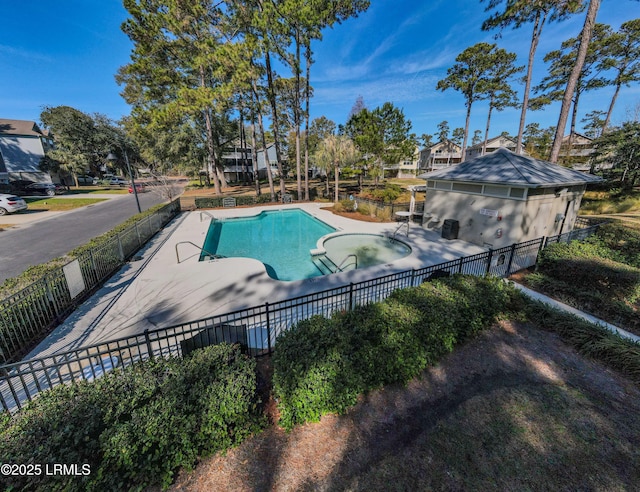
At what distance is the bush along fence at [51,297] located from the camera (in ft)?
15.8

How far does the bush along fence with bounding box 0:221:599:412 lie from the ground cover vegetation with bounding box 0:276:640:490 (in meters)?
0.62

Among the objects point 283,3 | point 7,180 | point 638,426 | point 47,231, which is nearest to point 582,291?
point 638,426

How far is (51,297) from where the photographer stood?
19.1 ft

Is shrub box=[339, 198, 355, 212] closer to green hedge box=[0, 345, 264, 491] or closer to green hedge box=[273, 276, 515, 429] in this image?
green hedge box=[273, 276, 515, 429]

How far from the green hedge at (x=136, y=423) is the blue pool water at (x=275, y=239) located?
6291mm

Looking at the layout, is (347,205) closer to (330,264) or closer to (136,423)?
(330,264)

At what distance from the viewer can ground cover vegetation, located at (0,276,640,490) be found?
8.59 feet

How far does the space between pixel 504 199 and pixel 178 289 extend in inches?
482

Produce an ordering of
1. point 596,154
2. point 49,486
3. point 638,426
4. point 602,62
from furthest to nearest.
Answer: point 602,62 < point 596,154 < point 638,426 < point 49,486

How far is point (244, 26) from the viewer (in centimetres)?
1783

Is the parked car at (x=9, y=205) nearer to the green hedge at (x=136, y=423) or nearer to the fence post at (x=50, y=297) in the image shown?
the fence post at (x=50, y=297)

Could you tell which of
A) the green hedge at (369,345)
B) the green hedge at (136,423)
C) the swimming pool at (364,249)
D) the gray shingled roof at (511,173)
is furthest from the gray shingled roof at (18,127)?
the green hedge at (369,345)

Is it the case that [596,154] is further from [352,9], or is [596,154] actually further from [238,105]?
[238,105]

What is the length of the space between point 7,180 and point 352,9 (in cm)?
4132
